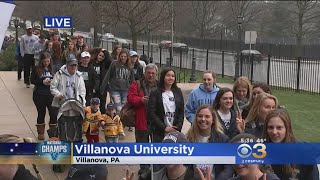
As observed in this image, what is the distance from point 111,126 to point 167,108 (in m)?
1.46

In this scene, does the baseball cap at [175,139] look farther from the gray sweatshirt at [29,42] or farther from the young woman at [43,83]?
the gray sweatshirt at [29,42]

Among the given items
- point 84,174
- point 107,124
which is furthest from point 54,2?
point 84,174

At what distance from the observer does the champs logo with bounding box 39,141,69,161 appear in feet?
12.2

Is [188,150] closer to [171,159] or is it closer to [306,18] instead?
[171,159]

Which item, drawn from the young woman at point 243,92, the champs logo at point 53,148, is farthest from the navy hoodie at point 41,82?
the champs logo at point 53,148

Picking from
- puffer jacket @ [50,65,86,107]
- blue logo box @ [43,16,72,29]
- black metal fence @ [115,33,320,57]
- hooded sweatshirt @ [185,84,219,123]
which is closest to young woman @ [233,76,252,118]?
hooded sweatshirt @ [185,84,219,123]

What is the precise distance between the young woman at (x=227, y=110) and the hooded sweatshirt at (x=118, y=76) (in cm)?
347

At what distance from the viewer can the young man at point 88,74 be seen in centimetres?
849

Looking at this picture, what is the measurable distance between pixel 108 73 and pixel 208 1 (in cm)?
4693

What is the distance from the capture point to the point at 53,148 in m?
3.75

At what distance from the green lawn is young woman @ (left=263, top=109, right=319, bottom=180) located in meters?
5.29

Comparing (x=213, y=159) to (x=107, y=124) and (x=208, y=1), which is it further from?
(x=208, y=1)

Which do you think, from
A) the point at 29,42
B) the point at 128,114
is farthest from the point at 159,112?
the point at 29,42

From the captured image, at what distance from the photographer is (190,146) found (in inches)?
143
